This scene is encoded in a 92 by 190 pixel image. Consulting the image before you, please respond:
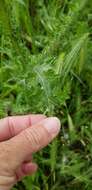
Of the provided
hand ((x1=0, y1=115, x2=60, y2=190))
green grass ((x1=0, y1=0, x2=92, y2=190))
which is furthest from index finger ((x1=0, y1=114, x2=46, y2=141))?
green grass ((x1=0, y1=0, x2=92, y2=190))

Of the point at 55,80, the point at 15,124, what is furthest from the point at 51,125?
the point at 55,80

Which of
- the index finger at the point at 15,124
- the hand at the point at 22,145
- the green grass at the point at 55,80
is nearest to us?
the hand at the point at 22,145

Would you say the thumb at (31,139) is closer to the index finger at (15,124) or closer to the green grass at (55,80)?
the index finger at (15,124)

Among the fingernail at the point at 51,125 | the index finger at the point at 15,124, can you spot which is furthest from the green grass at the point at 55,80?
the fingernail at the point at 51,125

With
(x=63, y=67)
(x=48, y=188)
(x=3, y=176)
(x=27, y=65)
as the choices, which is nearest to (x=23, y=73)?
(x=27, y=65)

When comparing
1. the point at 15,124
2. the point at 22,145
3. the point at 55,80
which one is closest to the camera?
the point at 22,145

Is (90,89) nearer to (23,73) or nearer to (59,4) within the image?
(23,73)

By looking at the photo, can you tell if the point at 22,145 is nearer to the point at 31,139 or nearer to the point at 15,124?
the point at 31,139
